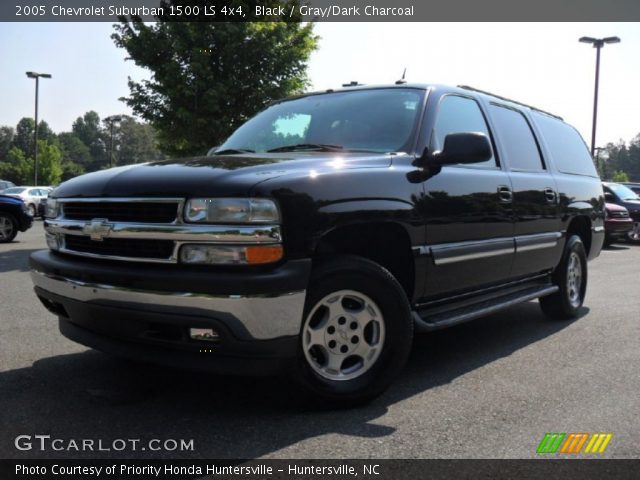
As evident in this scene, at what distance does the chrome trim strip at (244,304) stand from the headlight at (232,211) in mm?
350

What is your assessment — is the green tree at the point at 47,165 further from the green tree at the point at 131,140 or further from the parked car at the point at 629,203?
the green tree at the point at 131,140

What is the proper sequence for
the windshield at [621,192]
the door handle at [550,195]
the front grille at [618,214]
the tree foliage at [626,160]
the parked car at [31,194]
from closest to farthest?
the door handle at [550,195]
the front grille at [618,214]
the windshield at [621,192]
the parked car at [31,194]
the tree foliage at [626,160]

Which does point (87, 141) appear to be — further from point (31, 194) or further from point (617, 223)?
point (617, 223)

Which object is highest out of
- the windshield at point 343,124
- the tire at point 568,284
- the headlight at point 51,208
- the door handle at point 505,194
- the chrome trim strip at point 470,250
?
the windshield at point 343,124

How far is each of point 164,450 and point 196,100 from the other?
36.4 ft

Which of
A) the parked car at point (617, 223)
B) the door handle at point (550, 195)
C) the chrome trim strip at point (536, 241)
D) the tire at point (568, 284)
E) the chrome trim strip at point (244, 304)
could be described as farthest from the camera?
the parked car at point (617, 223)

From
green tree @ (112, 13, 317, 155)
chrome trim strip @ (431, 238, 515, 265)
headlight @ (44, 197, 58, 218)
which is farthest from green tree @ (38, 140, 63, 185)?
chrome trim strip @ (431, 238, 515, 265)

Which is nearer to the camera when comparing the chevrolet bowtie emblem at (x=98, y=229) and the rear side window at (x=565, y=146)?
the chevrolet bowtie emblem at (x=98, y=229)

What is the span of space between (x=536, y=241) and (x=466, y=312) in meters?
1.32

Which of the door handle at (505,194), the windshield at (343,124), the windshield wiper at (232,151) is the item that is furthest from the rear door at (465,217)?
the windshield wiper at (232,151)

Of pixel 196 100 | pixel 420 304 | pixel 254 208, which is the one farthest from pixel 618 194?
pixel 254 208

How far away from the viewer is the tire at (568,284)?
5719 mm

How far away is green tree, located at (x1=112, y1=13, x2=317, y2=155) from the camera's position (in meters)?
12.8

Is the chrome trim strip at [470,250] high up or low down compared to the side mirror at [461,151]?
down
